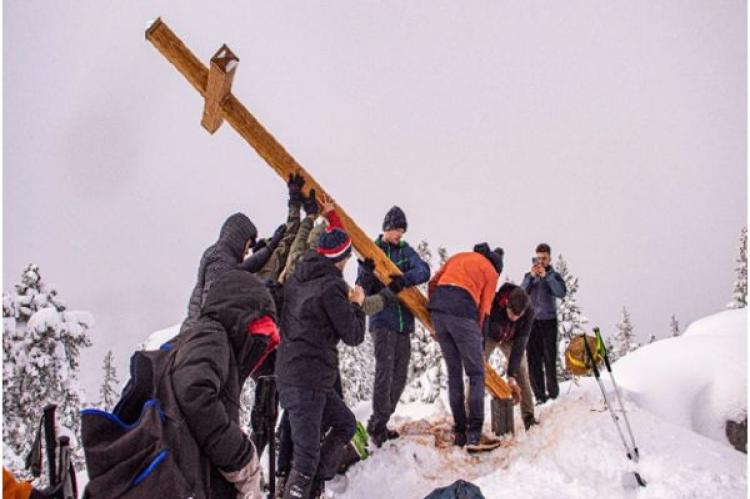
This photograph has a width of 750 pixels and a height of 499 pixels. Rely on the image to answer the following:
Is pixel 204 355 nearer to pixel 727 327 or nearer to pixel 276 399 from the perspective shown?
pixel 276 399

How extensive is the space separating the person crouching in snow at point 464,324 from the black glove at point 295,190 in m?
2.17

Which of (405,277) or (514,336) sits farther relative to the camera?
(514,336)

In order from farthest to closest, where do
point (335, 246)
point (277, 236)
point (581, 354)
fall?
point (277, 236) < point (581, 354) < point (335, 246)

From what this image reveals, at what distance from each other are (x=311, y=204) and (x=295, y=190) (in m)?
0.30

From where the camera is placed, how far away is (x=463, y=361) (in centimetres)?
696

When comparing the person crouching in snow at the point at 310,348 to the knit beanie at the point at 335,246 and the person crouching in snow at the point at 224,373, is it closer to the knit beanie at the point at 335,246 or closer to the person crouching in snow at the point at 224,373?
the knit beanie at the point at 335,246

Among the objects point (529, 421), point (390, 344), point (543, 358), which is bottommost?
point (543, 358)

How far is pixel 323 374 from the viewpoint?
5.12 m

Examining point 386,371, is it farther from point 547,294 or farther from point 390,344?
point 547,294

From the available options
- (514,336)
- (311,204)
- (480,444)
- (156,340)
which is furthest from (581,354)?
(156,340)

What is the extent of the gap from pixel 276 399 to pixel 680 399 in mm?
6354

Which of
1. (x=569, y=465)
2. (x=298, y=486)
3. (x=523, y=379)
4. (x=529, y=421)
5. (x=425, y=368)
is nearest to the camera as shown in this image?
(x=298, y=486)

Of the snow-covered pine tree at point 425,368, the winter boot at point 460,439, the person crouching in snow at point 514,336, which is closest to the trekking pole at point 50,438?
the winter boot at point 460,439

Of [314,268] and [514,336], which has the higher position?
[314,268]
